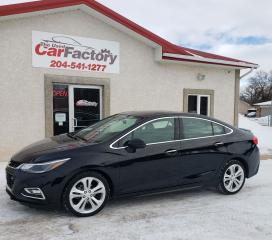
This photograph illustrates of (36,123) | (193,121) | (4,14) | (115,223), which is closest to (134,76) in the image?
(36,123)

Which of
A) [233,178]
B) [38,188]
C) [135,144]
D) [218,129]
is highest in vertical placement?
[218,129]

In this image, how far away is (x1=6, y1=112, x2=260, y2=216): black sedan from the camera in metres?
4.31

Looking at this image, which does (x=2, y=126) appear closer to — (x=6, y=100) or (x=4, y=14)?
(x=6, y=100)

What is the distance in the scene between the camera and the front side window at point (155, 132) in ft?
16.1

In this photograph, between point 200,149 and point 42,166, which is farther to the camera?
point 200,149

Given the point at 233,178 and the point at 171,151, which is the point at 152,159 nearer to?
the point at 171,151

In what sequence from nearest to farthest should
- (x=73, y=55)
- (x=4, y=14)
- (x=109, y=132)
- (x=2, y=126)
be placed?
(x=109, y=132) < (x=4, y=14) < (x=2, y=126) < (x=73, y=55)

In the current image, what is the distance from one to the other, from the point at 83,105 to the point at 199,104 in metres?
4.47

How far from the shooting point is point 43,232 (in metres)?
3.94

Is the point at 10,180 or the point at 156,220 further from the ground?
the point at 10,180

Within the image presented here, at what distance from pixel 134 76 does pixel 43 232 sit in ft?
22.3

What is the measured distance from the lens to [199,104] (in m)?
11.7

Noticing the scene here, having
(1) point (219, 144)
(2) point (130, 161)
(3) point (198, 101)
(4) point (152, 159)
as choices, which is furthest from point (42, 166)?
(3) point (198, 101)

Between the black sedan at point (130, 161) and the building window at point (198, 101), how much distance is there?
5286 millimetres
